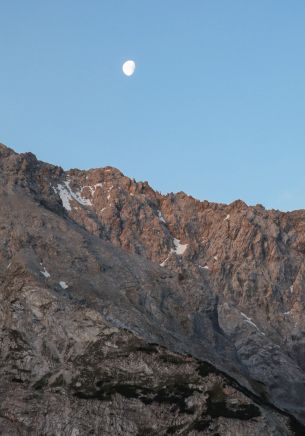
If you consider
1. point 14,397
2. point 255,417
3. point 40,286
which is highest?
point 40,286

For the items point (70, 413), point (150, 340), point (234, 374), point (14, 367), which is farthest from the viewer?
point (234, 374)

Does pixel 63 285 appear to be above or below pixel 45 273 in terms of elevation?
below

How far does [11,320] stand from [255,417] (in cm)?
5380

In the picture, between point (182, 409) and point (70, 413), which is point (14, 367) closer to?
point (70, 413)

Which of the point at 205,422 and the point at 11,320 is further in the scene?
the point at 11,320

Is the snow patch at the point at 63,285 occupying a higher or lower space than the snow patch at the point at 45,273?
lower

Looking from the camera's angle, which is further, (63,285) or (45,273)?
(45,273)

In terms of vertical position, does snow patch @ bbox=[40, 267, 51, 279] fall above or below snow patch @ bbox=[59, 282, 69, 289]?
above

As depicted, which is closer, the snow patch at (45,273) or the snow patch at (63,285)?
the snow patch at (63,285)

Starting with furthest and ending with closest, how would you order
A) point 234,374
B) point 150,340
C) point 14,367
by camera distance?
point 234,374, point 150,340, point 14,367

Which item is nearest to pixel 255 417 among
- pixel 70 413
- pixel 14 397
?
pixel 70 413

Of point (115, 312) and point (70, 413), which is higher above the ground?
point (115, 312)

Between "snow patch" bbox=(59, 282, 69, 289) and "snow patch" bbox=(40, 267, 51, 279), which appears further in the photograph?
"snow patch" bbox=(40, 267, 51, 279)

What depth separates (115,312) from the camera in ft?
607
